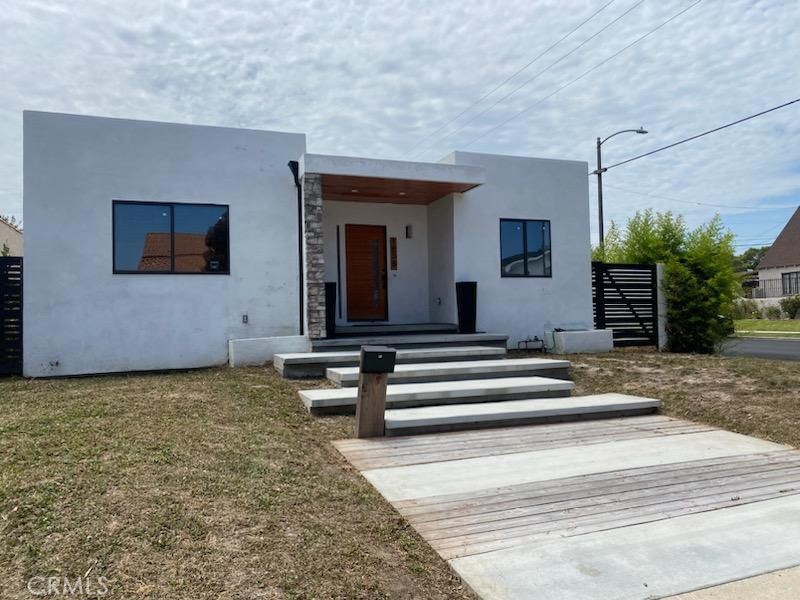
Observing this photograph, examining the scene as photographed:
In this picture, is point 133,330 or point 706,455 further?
point 133,330

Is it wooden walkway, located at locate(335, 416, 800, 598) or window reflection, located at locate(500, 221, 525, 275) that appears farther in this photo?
window reflection, located at locate(500, 221, 525, 275)

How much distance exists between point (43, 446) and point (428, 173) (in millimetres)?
6971

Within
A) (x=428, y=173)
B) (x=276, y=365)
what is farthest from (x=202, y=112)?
(x=276, y=365)

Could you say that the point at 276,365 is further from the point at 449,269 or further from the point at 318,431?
the point at 449,269

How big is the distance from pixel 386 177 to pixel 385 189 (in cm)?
93

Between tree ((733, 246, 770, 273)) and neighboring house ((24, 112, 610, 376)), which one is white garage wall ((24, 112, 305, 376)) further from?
tree ((733, 246, 770, 273))

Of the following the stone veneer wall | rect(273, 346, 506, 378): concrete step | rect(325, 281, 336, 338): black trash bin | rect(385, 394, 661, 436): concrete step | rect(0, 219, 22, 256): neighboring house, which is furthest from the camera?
rect(0, 219, 22, 256): neighboring house

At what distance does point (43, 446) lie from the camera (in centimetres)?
444

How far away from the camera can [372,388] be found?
530 cm

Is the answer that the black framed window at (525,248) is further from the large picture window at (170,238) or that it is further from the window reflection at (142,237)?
the window reflection at (142,237)

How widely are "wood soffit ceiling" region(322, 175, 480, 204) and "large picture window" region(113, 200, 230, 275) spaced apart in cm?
204

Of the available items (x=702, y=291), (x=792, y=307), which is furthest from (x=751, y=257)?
(x=702, y=291)

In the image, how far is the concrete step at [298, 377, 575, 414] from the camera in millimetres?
6105

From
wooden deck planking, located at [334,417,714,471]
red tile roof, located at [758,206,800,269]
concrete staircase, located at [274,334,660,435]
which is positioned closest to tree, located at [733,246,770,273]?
red tile roof, located at [758,206,800,269]
